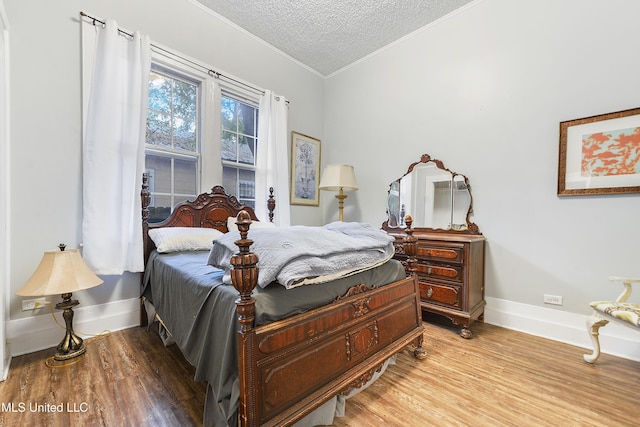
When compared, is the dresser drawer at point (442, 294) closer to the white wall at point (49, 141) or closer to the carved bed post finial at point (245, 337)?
the carved bed post finial at point (245, 337)

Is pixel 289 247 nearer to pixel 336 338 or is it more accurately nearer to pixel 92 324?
pixel 336 338

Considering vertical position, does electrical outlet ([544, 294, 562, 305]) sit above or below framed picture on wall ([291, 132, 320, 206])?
below

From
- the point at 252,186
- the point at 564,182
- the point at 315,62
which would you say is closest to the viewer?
the point at 564,182

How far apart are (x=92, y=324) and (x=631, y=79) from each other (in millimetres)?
4644

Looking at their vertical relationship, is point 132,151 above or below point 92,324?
above

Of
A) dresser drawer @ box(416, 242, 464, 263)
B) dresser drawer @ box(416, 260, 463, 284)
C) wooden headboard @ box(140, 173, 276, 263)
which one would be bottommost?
dresser drawer @ box(416, 260, 463, 284)

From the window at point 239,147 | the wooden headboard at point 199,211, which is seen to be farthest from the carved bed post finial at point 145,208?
the window at point 239,147

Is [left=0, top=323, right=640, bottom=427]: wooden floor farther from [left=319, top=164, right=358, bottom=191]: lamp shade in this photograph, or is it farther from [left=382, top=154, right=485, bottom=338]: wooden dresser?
[left=319, top=164, right=358, bottom=191]: lamp shade

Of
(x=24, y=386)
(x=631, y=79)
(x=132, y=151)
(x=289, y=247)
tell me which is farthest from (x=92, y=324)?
(x=631, y=79)

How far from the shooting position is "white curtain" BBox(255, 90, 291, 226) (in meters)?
3.38

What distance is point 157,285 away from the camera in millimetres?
2088

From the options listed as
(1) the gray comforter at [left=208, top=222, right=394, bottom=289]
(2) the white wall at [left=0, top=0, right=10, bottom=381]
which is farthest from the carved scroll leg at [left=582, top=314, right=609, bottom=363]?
(2) the white wall at [left=0, top=0, right=10, bottom=381]

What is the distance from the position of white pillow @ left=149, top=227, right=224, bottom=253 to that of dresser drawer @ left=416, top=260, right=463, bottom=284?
2063mm

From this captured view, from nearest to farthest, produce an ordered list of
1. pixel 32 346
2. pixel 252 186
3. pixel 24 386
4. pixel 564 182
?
pixel 24 386 < pixel 32 346 < pixel 564 182 < pixel 252 186
